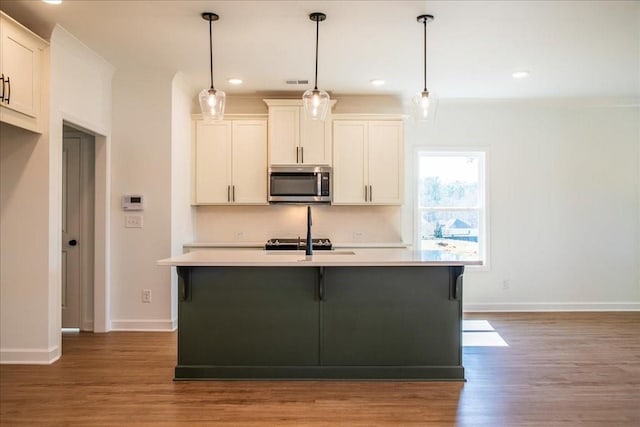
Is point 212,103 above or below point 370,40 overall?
below

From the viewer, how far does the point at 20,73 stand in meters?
3.20

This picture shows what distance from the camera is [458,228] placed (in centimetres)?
557

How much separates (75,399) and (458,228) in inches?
172

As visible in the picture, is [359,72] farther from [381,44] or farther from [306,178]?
[306,178]

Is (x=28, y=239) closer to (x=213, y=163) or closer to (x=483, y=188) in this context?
(x=213, y=163)

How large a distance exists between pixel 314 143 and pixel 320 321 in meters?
2.43

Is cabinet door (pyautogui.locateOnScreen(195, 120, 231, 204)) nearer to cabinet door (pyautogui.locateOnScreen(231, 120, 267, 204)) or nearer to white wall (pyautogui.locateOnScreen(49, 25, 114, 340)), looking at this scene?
cabinet door (pyautogui.locateOnScreen(231, 120, 267, 204))

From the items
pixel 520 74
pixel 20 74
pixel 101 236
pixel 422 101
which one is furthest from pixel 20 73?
pixel 520 74

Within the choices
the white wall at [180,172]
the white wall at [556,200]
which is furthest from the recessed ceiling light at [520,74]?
the white wall at [180,172]

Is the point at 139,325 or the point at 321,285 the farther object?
the point at 139,325

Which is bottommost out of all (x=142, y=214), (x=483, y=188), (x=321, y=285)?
(x=321, y=285)

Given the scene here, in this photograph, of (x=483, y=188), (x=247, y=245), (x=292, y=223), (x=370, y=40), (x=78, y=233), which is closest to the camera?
(x=370, y=40)

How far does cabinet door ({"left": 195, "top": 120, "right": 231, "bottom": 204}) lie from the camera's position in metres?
5.09

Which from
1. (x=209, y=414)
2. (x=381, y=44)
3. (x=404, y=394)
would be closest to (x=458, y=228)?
(x=381, y=44)
